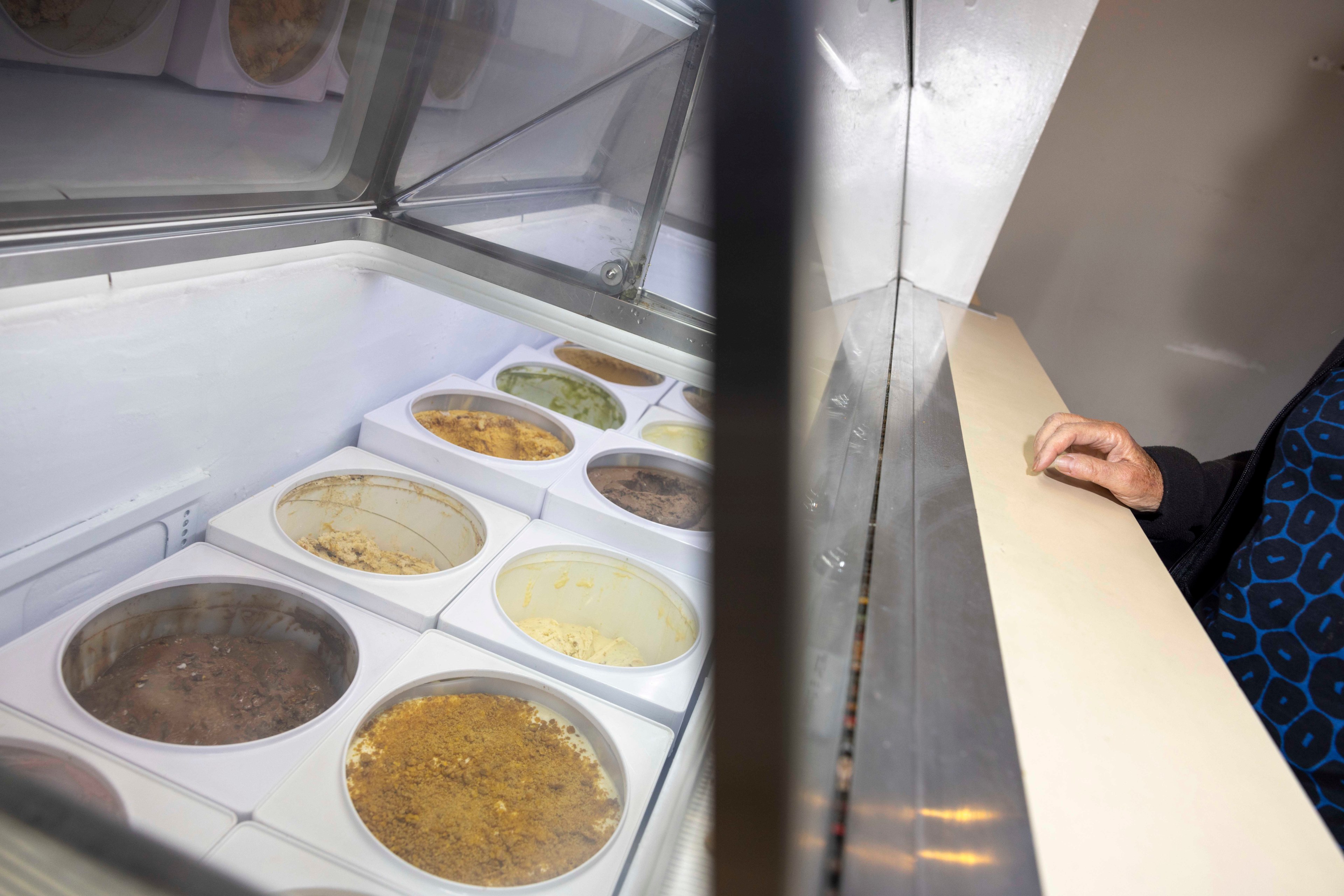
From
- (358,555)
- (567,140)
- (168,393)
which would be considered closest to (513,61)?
(567,140)

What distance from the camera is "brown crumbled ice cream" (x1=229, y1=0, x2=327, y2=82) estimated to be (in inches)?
38.2

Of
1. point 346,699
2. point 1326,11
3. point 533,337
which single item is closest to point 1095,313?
point 1326,11

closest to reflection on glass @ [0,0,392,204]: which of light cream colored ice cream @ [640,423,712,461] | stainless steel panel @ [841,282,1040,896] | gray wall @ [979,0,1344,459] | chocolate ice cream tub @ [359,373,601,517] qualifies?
chocolate ice cream tub @ [359,373,601,517]

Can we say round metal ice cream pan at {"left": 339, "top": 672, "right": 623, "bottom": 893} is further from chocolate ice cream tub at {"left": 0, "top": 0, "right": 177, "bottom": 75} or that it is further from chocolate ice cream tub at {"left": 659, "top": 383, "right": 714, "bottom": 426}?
chocolate ice cream tub at {"left": 659, "top": 383, "right": 714, "bottom": 426}

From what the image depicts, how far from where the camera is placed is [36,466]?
99 cm

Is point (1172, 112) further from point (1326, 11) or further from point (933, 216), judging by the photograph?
point (933, 216)

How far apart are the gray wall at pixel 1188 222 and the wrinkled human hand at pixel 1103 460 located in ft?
9.44

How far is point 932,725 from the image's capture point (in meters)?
0.46

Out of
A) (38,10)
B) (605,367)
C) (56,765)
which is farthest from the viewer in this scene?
(605,367)

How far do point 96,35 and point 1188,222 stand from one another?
4238mm

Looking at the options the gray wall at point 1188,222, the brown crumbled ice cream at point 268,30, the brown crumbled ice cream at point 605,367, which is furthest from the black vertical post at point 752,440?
the gray wall at point 1188,222

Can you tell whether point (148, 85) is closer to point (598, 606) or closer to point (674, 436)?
point (598, 606)

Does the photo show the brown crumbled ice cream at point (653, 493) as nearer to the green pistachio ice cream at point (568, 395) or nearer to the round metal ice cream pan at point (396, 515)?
the round metal ice cream pan at point (396, 515)

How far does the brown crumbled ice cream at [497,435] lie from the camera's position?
201cm
